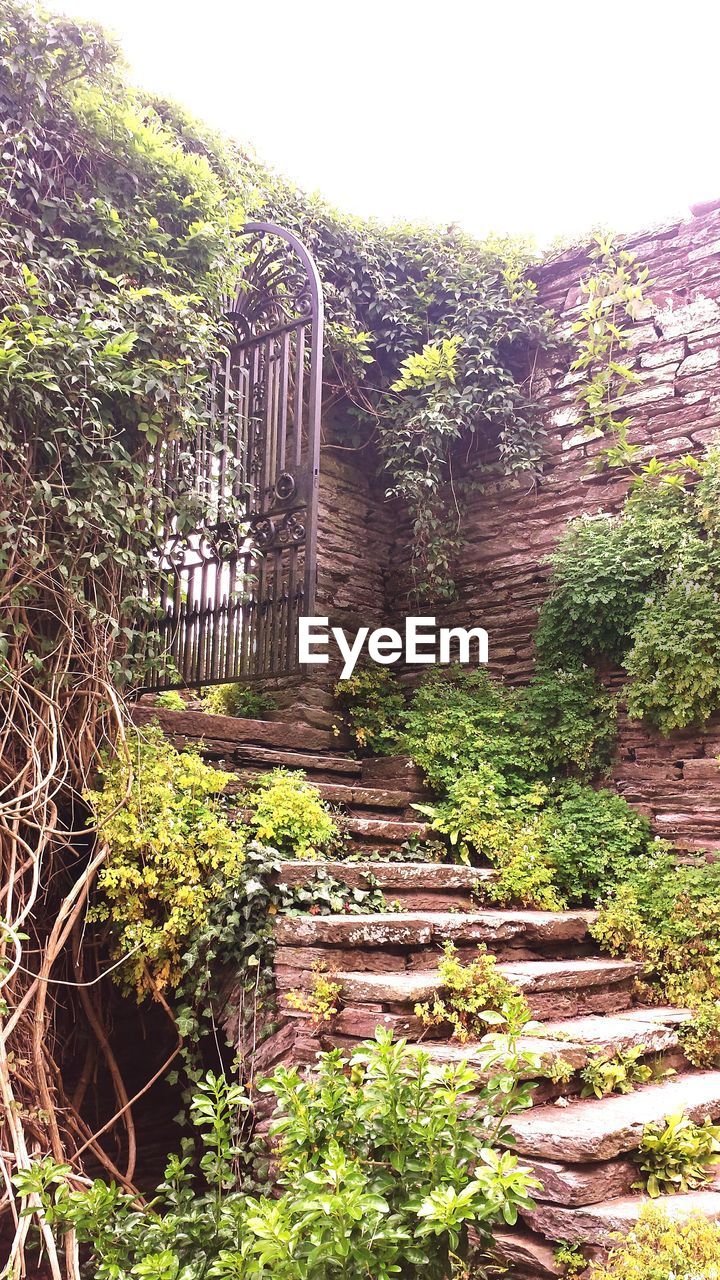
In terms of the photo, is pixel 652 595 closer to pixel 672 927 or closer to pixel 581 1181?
pixel 672 927

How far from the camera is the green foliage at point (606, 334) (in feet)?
19.6

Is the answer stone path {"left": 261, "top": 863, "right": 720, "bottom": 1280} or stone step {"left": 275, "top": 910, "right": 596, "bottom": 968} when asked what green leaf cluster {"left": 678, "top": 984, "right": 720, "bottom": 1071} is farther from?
stone step {"left": 275, "top": 910, "right": 596, "bottom": 968}

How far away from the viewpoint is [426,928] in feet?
11.7

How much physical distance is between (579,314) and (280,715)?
349 cm

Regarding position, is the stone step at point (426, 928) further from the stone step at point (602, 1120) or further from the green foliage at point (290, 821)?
the stone step at point (602, 1120)

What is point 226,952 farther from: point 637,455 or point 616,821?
point 637,455

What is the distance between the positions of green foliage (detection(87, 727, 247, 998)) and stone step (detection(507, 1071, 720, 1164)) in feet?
4.62

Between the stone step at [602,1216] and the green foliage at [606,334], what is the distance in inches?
174

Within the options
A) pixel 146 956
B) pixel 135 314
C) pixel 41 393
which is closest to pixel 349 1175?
pixel 146 956

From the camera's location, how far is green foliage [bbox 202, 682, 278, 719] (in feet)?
20.0

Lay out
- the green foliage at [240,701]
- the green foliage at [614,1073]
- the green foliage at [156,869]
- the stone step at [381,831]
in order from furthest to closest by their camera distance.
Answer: the green foliage at [240,701]
the stone step at [381,831]
the green foliage at [156,869]
the green foliage at [614,1073]

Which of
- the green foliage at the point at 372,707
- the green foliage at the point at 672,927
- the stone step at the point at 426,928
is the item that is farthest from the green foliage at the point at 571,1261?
the green foliage at the point at 372,707

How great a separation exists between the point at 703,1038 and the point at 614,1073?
96cm

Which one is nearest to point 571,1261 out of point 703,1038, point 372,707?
point 703,1038
